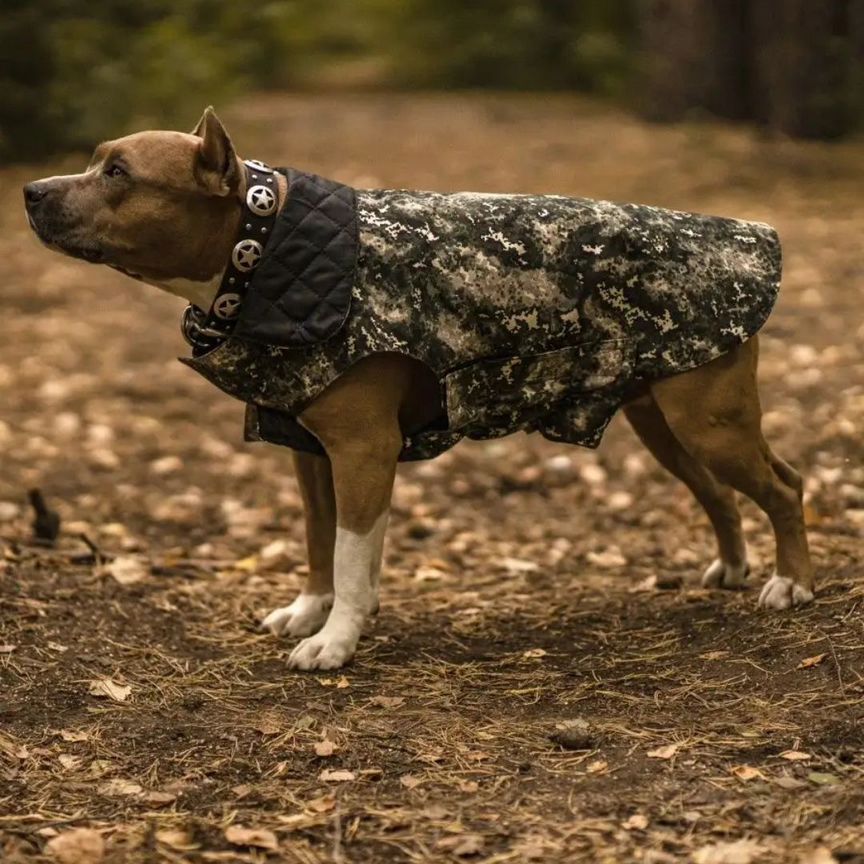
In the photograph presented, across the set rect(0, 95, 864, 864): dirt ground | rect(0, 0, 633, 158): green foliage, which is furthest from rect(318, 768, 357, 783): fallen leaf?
rect(0, 0, 633, 158): green foliage

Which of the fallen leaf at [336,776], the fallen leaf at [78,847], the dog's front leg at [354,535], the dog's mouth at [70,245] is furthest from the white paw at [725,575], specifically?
the fallen leaf at [78,847]

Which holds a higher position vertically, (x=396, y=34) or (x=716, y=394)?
(x=716, y=394)

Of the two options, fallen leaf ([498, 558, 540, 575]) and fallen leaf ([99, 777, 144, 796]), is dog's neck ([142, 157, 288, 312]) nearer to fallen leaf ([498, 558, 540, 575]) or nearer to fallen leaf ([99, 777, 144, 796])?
fallen leaf ([99, 777, 144, 796])

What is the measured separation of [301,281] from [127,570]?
6.05ft

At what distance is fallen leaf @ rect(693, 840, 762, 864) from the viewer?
3.16m

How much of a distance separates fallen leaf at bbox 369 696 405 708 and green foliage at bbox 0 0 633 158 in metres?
8.94

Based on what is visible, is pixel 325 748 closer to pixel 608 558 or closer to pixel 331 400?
pixel 331 400

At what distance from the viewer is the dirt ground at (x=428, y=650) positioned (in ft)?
11.2

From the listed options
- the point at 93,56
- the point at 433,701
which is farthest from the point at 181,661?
the point at 93,56

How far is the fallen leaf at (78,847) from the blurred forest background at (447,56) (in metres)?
9.61

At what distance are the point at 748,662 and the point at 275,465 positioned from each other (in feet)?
11.2

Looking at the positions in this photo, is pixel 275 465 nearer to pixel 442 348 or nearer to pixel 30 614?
pixel 30 614

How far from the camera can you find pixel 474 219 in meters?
4.42

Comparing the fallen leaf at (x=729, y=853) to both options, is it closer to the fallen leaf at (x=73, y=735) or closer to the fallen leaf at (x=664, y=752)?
the fallen leaf at (x=664, y=752)
